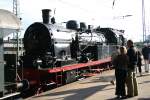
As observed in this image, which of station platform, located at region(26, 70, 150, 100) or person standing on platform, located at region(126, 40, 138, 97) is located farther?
station platform, located at region(26, 70, 150, 100)

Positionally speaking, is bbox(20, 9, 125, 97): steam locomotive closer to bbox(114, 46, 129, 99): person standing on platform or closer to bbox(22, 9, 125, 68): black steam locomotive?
bbox(22, 9, 125, 68): black steam locomotive

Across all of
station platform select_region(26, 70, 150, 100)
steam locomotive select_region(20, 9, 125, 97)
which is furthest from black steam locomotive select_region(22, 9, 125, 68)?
station platform select_region(26, 70, 150, 100)

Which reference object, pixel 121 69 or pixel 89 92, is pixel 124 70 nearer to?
pixel 121 69

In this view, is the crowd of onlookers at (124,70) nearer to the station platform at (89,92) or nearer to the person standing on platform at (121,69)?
the person standing on platform at (121,69)

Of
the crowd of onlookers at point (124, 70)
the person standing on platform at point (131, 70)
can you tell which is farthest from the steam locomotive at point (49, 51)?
the person standing on platform at point (131, 70)

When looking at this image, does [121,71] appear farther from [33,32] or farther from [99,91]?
[33,32]

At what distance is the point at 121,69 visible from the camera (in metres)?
12.9

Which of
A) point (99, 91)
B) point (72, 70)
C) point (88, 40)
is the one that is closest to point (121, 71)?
point (99, 91)

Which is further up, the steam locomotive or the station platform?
the steam locomotive

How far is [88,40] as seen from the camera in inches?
904

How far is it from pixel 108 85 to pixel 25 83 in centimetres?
559

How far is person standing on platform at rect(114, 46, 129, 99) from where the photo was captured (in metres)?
12.8

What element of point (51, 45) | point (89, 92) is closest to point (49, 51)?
point (51, 45)

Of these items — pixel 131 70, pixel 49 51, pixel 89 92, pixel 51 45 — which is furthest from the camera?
pixel 49 51
